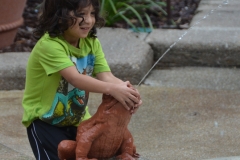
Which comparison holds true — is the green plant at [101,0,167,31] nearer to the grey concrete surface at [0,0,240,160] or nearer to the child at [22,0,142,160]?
the grey concrete surface at [0,0,240,160]

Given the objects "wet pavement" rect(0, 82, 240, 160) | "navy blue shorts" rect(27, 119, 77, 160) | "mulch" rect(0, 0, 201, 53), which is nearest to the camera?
"navy blue shorts" rect(27, 119, 77, 160)

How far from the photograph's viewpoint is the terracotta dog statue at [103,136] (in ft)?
7.40

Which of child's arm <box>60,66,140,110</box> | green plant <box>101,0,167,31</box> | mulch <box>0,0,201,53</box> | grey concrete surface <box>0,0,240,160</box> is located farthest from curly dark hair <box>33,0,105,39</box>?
green plant <box>101,0,167,31</box>

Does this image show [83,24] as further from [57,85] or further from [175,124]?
[175,124]

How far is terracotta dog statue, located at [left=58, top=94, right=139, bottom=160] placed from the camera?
2.26m

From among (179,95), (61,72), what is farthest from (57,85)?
(179,95)

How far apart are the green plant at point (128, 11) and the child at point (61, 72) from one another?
129 inches

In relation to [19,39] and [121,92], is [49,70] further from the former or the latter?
[19,39]

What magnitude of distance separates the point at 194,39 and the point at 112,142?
3242 mm

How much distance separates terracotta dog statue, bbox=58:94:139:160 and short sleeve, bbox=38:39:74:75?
0.88 feet

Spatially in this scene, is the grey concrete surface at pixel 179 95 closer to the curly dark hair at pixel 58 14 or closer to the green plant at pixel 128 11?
the green plant at pixel 128 11

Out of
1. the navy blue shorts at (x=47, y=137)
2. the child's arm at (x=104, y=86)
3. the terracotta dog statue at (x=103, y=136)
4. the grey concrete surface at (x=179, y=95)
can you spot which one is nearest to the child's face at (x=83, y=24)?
the child's arm at (x=104, y=86)

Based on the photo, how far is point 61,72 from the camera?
244cm

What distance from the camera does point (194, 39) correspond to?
5.39 m
